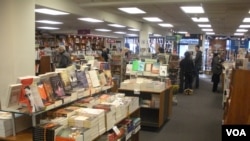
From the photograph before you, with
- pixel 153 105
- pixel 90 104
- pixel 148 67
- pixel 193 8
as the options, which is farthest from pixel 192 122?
pixel 90 104

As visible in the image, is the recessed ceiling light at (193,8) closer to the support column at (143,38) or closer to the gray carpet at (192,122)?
the gray carpet at (192,122)

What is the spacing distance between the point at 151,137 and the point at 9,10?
3.70 meters

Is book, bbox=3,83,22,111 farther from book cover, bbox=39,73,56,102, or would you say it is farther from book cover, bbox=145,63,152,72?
book cover, bbox=145,63,152,72

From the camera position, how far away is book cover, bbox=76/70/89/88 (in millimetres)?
3785

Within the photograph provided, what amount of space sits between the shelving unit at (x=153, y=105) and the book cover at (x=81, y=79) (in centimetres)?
215

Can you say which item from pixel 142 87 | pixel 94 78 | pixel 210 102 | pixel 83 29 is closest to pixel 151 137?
pixel 142 87

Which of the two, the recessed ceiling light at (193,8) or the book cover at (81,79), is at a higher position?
the recessed ceiling light at (193,8)

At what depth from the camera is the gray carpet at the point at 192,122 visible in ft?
18.4

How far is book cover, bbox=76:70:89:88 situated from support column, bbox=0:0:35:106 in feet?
6.33

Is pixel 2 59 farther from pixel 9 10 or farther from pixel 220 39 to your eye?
pixel 220 39

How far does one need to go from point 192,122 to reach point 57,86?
174 inches

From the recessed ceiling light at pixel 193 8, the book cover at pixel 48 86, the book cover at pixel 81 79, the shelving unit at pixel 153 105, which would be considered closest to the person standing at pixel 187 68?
the recessed ceiling light at pixel 193 8

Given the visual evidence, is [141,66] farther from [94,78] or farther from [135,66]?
[94,78]

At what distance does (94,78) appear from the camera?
4.17 metres
